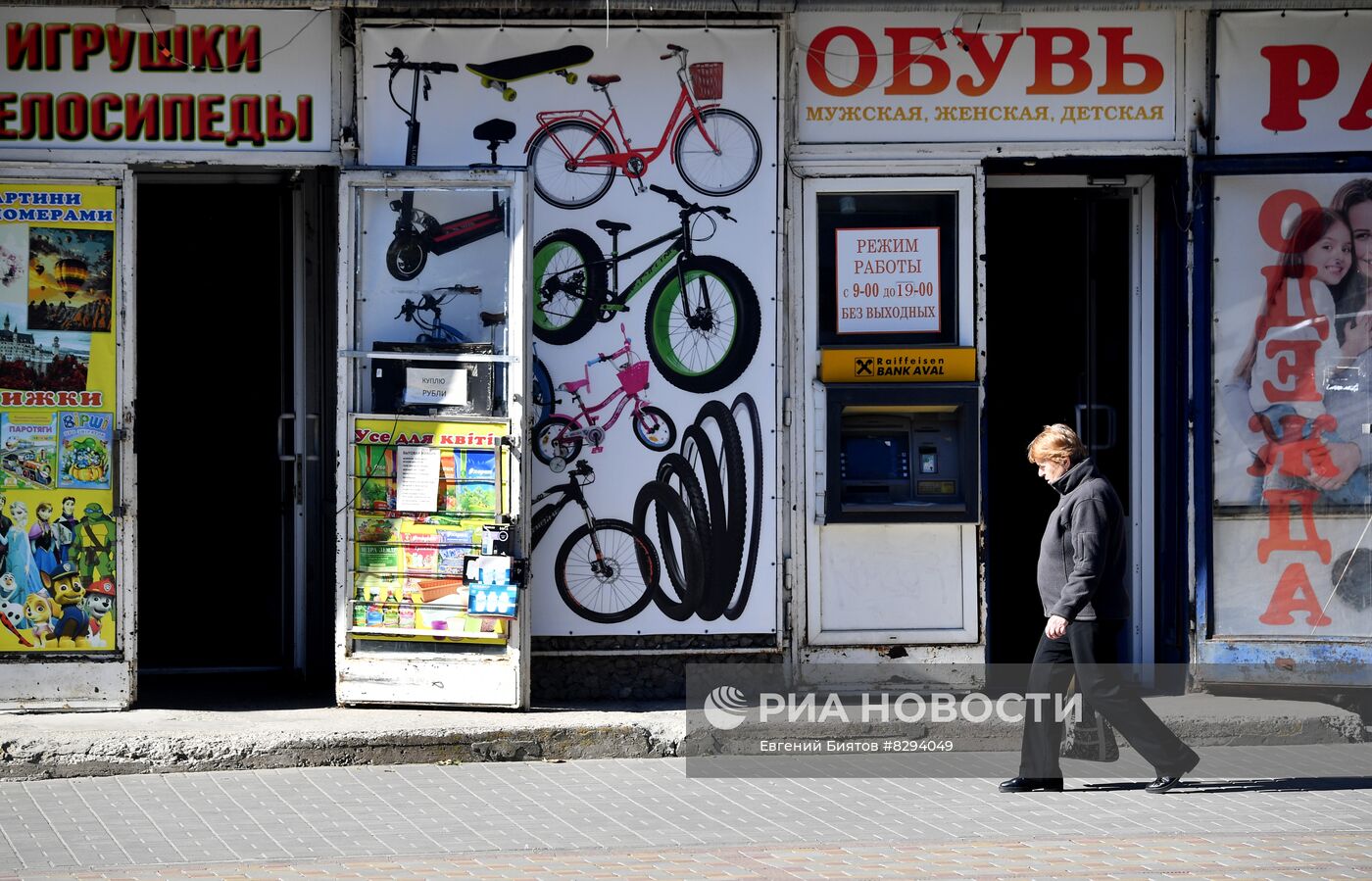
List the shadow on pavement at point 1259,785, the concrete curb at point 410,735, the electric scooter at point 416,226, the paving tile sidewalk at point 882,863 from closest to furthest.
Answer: the paving tile sidewalk at point 882,863 < the shadow on pavement at point 1259,785 < the concrete curb at point 410,735 < the electric scooter at point 416,226

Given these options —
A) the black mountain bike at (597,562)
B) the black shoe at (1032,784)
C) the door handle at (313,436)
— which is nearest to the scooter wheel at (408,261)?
the black mountain bike at (597,562)

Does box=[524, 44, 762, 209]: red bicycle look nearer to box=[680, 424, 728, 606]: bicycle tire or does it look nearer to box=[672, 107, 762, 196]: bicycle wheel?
box=[672, 107, 762, 196]: bicycle wheel

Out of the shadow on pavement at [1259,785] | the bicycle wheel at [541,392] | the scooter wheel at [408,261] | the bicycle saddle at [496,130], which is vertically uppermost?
the bicycle saddle at [496,130]

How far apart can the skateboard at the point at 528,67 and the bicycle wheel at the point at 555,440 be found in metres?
1.75

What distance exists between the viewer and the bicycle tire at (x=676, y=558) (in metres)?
8.80

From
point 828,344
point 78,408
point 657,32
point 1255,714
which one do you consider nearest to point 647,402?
point 828,344

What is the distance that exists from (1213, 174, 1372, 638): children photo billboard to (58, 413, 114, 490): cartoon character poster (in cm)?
598

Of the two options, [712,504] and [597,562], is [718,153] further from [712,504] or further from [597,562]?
[597,562]

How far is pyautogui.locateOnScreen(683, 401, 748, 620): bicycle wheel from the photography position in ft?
28.9

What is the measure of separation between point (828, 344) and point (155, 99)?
381cm

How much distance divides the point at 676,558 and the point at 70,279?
3507 millimetres

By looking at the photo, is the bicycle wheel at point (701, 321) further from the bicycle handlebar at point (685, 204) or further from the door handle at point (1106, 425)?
the door handle at point (1106, 425)

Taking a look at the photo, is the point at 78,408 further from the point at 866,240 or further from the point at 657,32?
the point at 866,240

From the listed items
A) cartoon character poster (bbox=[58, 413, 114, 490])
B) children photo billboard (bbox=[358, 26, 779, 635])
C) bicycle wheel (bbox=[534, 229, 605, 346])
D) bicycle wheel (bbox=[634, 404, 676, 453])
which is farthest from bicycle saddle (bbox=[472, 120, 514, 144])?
cartoon character poster (bbox=[58, 413, 114, 490])
